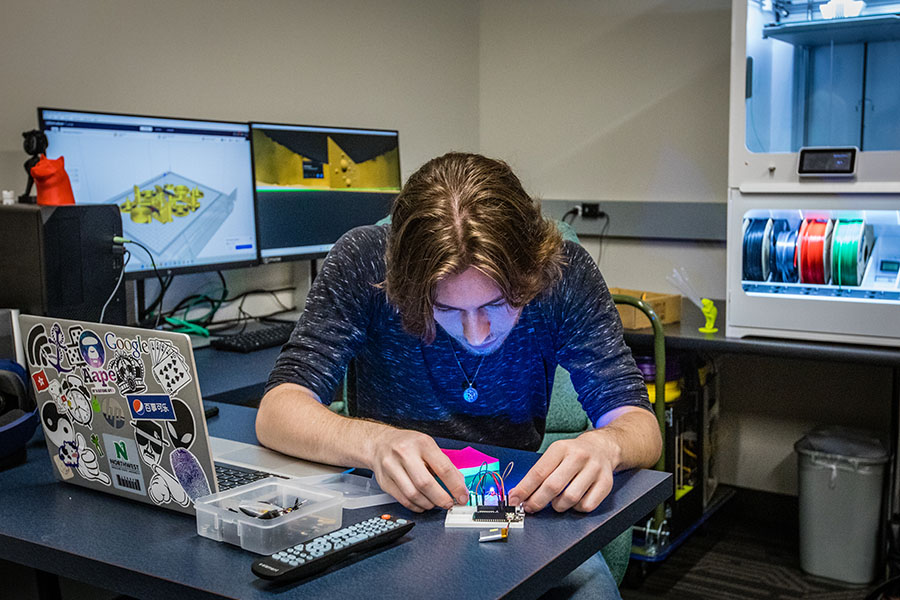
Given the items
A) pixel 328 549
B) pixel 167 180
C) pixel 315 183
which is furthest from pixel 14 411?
pixel 315 183

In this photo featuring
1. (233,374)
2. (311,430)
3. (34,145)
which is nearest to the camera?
(311,430)

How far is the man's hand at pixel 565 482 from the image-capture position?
1090 millimetres

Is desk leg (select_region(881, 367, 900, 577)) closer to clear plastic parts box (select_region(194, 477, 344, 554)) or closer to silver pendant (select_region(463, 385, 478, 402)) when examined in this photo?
silver pendant (select_region(463, 385, 478, 402))

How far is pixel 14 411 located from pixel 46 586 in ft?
0.93

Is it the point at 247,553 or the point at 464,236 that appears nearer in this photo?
the point at 247,553

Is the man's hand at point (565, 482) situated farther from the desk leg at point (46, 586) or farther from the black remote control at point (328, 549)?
the desk leg at point (46, 586)

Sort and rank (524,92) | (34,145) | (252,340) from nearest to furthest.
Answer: (34,145)
(252,340)
(524,92)

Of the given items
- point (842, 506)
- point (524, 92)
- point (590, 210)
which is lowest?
point (842, 506)

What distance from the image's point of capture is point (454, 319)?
4.53ft

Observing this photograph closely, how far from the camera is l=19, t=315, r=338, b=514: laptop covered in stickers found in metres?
1.05

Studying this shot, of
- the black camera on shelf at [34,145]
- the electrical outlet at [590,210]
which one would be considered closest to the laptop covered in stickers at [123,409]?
the black camera on shelf at [34,145]

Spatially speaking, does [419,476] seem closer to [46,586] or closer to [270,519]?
[270,519]

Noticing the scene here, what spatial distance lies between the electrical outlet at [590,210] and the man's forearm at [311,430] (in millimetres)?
2157

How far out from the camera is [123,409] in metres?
1.10
